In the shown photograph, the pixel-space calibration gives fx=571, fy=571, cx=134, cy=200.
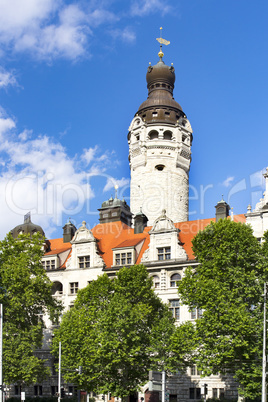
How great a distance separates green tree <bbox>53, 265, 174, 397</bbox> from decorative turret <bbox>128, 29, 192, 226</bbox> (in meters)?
27.8

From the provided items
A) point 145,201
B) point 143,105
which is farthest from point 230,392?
point 143,105

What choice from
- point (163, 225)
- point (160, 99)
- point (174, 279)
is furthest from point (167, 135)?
point (174, 279)

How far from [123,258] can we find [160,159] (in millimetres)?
23643

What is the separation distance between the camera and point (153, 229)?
64250 millimetres

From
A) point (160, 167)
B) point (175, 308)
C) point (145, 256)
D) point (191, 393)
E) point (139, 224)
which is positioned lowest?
point (191, 393)

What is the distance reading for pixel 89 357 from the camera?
52062 mm

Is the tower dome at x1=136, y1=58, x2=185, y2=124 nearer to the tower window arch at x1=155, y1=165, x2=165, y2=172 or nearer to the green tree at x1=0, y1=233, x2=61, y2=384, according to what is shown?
the tower window arch at x1=155, y1=165, x2=165, y2=172

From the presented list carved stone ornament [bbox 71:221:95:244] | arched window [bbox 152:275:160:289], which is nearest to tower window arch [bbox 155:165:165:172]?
carved stone ornament [bbox 71:221:95:244]

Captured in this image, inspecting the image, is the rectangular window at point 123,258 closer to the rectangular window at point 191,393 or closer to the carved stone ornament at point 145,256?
the carved stone ornament at point 145,256

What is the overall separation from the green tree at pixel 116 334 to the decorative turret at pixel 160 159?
27820mm

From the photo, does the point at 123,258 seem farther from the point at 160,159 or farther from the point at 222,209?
the point at 160,159

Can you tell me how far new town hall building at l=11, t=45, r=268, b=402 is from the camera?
59.6 m

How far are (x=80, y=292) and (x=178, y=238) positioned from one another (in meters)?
13.3

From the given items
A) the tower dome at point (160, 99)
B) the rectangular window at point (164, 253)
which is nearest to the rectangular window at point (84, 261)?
the rectangular window at point (164, 253)
